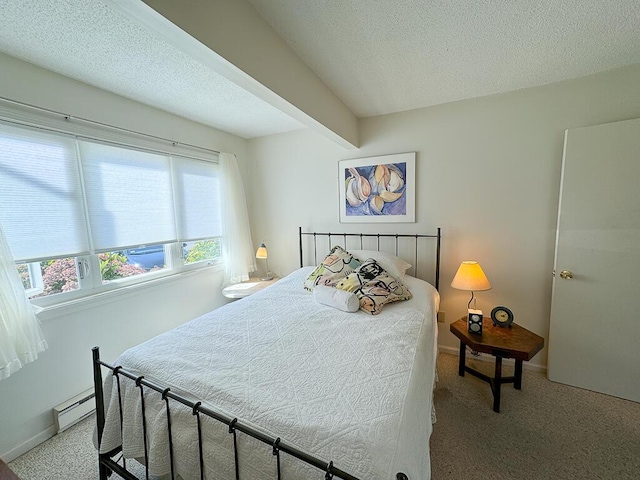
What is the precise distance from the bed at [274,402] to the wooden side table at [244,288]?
1194mm

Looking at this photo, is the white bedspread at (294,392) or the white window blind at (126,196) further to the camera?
the white window blind at (126,196)

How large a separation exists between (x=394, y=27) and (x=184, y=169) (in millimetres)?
2366

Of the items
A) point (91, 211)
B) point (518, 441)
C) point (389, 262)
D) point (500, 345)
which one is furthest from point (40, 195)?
point (518, 441)

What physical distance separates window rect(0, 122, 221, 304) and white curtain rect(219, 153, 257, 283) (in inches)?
12.2

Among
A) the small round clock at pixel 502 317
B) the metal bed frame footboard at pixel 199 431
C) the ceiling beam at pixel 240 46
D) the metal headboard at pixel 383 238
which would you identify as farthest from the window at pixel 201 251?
the small round clock at pixel 502 317

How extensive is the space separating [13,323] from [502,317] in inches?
136

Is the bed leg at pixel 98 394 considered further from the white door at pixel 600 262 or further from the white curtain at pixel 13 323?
the white door at pixel 600 262

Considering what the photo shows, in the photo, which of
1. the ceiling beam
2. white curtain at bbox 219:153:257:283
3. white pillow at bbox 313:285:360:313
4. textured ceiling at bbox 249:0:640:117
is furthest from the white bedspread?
textured ceiling at bbox 249:0:640:117

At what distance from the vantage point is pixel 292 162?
3227 mm

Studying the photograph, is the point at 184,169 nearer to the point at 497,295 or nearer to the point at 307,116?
the point at 307,116

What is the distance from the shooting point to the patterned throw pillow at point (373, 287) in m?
1.94

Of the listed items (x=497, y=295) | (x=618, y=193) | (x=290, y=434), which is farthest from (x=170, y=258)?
(x=618, y=193)

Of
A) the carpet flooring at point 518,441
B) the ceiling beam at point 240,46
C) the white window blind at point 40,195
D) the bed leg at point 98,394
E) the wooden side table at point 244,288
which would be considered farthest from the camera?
the wooden side table at point 244,288

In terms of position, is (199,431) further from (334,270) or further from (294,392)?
(334,270)
